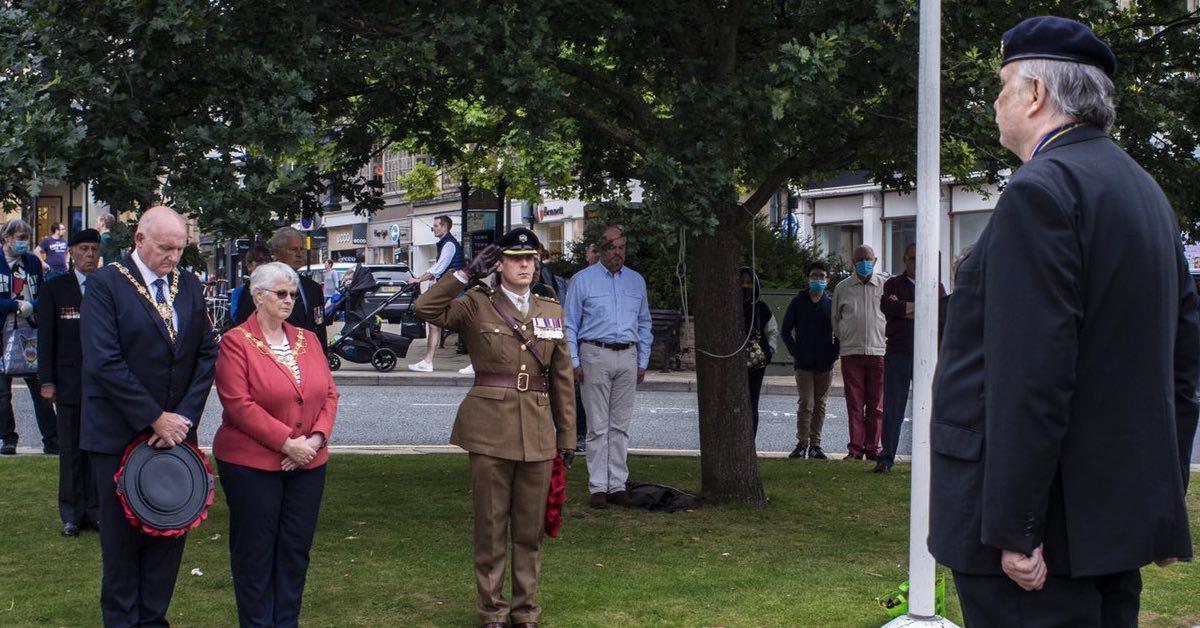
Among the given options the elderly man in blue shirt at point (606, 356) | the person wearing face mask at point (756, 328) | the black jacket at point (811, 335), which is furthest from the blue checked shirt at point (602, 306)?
the black jacket at point (811, 335)

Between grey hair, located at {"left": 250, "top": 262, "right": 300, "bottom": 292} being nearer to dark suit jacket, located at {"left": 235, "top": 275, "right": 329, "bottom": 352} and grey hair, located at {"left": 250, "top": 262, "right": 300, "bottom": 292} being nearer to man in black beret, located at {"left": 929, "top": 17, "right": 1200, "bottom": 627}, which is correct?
dark suit jacket, located at {"left": 235, "top": 275, "right": 329, "bottom": 352}

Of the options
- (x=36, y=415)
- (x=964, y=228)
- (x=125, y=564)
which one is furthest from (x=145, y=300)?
(x=964, y=228)

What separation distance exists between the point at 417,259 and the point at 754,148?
193ft

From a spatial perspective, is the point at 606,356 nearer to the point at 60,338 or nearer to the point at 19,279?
the point at 60,338

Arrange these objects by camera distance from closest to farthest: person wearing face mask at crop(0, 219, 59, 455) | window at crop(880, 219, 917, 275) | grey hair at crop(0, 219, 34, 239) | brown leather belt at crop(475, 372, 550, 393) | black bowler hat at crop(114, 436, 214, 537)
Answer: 1. black bowler hat at crop(114, 436, 214, 537)
2. brown leather belt at crop(475, 372, 550, 393)
3. grey hair at crop(0, 219, 34, 239)
4. person wearing face mask at crop(0, 219, 59, 455)
5. window at crop(880, 219, 917, 275)

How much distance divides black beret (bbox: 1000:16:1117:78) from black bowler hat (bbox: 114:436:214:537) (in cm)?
397

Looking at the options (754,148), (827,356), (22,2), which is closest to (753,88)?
(754,148)

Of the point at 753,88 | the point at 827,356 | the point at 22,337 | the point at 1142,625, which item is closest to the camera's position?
the point at 1142,625

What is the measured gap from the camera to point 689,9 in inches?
367

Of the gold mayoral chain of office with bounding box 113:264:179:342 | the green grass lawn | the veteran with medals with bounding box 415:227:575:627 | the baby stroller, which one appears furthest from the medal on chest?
the baby stroller

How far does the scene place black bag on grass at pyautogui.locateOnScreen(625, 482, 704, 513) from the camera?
9852 millimetres

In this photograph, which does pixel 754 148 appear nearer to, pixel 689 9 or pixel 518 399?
pixel 689 9

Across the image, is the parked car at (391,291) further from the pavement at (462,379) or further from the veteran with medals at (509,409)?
the veteran with medals at (509,409)

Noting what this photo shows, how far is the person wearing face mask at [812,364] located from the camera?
44.5 feet
